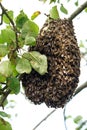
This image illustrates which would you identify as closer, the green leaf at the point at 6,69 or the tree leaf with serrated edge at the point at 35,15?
the green leaf at the point at 6,69

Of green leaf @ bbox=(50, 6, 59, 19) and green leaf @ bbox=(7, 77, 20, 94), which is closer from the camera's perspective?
green leaf @ bbox=(7, 77, 20, 94)

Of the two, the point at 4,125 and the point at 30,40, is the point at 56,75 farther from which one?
the point at 4,125

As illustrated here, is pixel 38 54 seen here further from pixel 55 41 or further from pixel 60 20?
pixel 60 20

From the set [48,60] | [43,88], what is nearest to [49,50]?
[48,60]

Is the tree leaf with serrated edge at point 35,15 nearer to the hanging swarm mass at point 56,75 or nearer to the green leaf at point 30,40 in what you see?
the hanging swarm mass at point 56,75

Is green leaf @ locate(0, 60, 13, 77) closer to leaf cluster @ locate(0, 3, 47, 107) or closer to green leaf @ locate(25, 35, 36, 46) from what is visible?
leaf cluster @ locate(0, 3, 47, 107)

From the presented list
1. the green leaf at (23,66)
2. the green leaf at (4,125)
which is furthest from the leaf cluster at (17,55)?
the green leaf at (4,125)

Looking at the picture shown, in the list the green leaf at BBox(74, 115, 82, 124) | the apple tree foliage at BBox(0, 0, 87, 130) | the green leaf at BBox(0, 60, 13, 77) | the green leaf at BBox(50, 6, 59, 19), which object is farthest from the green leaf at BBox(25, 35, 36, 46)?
the green leaf at BBox(74, 115, 82, 124)
